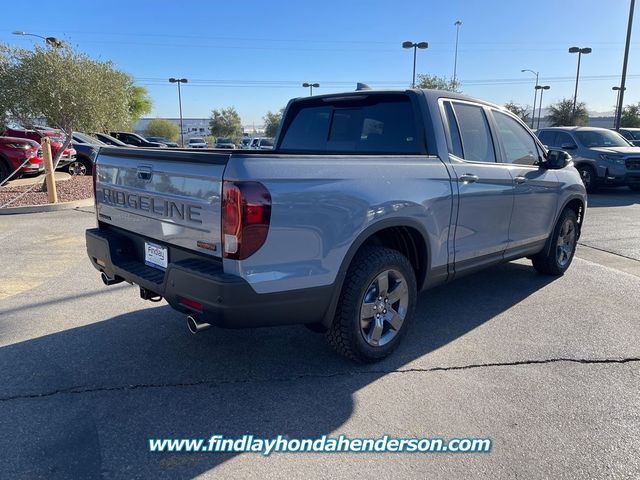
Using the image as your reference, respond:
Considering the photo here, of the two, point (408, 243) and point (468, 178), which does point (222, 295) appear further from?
point (468, 178)

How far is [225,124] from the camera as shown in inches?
3388

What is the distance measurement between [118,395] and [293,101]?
3146 mm

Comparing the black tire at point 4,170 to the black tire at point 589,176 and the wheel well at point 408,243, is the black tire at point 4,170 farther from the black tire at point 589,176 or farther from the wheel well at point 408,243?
the black tire at point 589,176

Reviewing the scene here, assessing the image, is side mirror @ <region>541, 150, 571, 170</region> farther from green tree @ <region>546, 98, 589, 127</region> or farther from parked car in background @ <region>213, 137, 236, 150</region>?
green tree @ <region>546, 98, 589, 127</region>

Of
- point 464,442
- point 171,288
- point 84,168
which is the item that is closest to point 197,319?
point 171,288

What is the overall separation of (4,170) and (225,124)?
76342mm

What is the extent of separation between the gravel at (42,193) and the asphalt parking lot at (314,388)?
6315 millimetres

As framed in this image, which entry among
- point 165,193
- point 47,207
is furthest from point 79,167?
point 165,193

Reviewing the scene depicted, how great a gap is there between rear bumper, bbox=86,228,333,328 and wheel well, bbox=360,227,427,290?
2.59 feet

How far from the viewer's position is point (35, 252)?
6.73 meters

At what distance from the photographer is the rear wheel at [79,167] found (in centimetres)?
1574

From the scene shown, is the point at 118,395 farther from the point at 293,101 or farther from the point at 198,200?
the point at 293,101

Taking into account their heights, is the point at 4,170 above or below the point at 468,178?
below

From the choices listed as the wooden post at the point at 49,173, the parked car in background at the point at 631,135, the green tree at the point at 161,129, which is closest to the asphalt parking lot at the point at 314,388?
the wooden post at the point at 49,173
